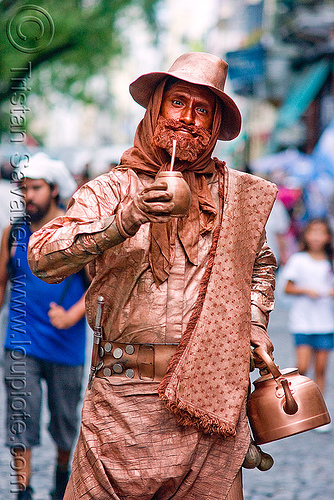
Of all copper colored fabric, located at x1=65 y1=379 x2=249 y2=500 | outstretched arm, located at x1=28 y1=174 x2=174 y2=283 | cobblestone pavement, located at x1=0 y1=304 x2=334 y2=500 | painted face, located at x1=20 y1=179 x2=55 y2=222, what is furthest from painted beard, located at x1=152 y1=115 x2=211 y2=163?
cobblestone pavement, located at x1=0 y1=304 x2=334 y2=500

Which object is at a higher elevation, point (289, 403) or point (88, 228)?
point (88, 228)

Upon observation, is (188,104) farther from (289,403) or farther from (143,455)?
(143,455)

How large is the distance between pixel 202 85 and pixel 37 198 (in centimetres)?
216

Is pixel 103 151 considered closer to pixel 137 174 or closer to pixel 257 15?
pixel 257 15

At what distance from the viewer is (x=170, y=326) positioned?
9.73 ft

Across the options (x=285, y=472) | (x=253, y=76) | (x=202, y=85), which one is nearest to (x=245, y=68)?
(x=253, y=76)

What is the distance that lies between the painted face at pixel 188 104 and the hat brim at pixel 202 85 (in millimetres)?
46

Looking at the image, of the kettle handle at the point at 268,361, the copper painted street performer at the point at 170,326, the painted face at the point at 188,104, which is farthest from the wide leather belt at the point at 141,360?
the painted face at the point at 188,104

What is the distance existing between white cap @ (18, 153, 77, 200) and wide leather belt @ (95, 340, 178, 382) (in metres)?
2.20

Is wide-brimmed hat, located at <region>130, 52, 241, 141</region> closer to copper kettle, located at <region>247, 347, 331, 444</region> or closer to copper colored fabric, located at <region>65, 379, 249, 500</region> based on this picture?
copper kettle, located at <region>247, 347, 331, 444</region>

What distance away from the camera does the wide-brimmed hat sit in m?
3.01

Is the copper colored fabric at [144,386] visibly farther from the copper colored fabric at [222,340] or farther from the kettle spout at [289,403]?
the kettle spout at [289,403]

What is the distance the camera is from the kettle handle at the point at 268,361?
3.07 meters

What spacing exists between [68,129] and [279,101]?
63160 millimetres
